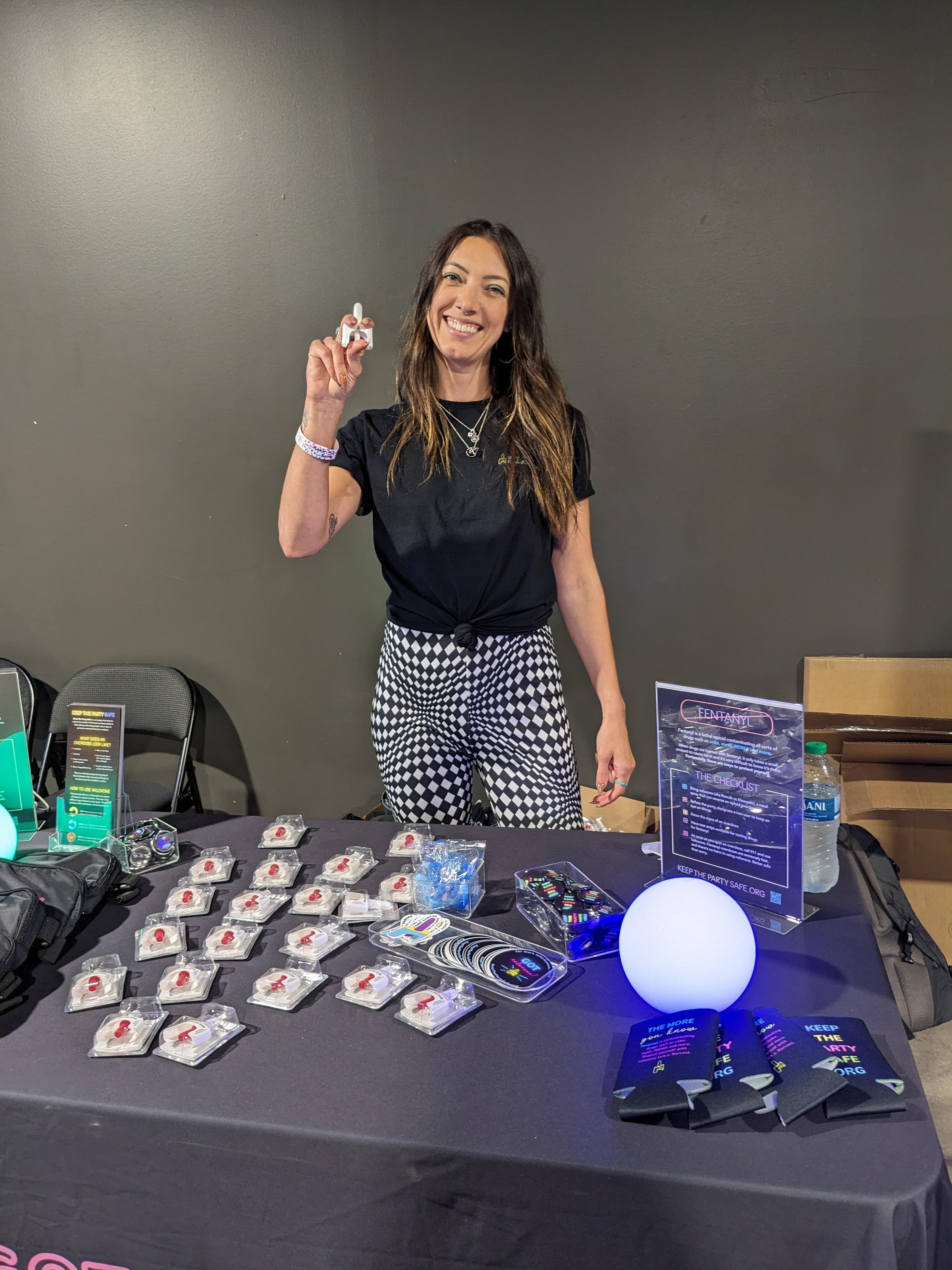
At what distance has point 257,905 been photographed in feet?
4.86

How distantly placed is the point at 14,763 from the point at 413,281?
74.7 inches

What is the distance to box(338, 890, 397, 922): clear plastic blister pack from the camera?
144 cm

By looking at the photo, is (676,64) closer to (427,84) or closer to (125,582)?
(427,84)

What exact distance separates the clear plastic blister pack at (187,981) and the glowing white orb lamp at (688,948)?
1.97 feet

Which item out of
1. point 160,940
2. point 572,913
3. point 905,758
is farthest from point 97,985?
point 905,758

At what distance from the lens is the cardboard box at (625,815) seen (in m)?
2.95

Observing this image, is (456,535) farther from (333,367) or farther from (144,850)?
(144,850)

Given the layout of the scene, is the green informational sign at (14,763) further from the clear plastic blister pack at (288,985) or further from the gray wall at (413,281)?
the gray wall at (413,281)

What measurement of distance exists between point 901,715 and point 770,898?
157 cm

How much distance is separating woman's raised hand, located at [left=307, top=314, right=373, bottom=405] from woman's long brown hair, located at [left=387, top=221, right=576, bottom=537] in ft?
1.09

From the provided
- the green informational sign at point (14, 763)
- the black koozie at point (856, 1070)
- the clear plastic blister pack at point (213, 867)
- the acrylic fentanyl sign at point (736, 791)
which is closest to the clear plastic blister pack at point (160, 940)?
the clear plastic blister pack at point (213, 867)

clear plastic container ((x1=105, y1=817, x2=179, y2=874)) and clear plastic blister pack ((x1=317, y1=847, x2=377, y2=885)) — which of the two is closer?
clear plastic blister pack ((x1=317, y1=847, x2=377, y2=885))

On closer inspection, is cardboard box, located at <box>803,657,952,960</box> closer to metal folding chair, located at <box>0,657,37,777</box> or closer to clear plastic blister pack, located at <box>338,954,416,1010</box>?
clear plastic blister pack, located at <box>338,954,416,1010</box>

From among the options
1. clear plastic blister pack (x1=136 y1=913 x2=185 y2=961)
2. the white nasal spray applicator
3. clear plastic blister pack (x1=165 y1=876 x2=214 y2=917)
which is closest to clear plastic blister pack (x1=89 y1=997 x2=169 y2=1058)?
clear plastic blister pack (x1=136 y1=913 x2=185 y2=961)
